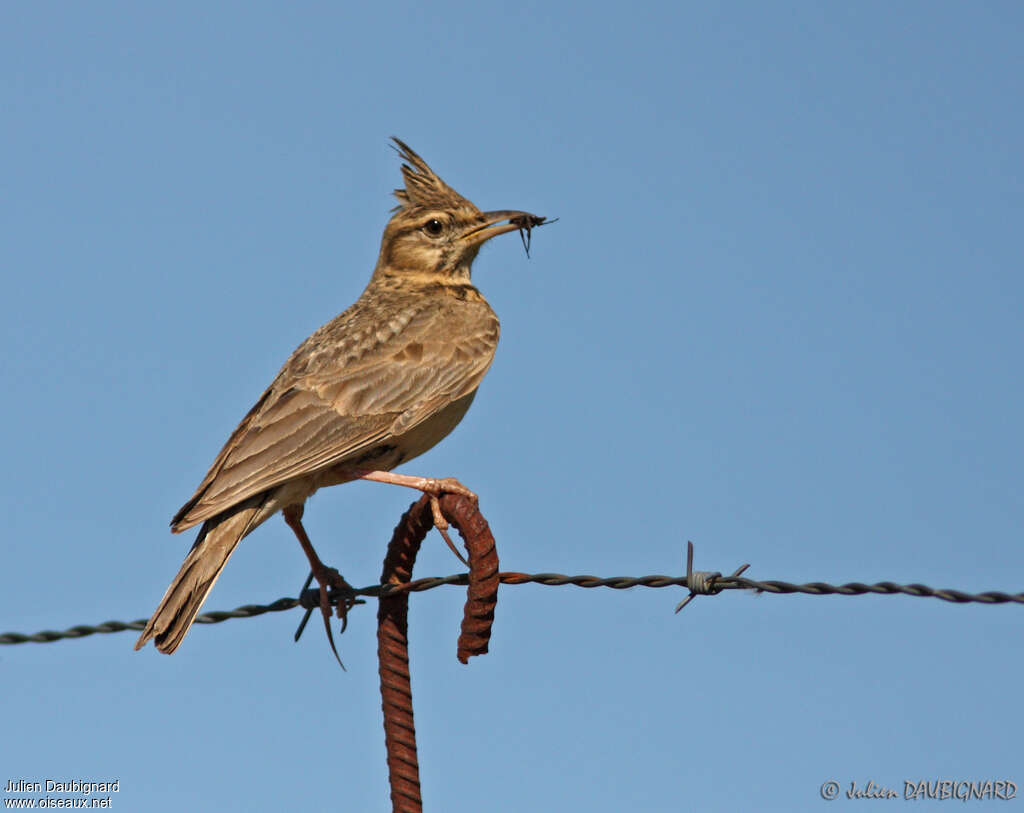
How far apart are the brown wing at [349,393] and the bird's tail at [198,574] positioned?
0.14m

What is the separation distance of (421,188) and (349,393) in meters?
2.44

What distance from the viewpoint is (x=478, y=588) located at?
5.58 m

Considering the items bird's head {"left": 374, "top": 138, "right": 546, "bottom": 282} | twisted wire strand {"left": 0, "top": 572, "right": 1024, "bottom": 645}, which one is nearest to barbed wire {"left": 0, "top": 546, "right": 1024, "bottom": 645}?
twisted wire strand {"left": 0, "top": 572, "right": 1024, "bottom": 645}

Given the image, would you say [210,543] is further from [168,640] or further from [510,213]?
[510,213]

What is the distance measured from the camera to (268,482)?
763 cm

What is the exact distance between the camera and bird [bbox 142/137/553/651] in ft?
24.4

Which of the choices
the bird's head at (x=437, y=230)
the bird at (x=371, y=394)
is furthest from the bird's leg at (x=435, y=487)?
the bird's head at (x=437, y=230)

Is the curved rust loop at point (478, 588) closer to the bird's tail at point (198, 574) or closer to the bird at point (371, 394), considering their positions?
the bird at point (371, 394)

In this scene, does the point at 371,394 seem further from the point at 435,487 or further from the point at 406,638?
the point at 406,638

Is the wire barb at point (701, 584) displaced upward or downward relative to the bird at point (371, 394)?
downward

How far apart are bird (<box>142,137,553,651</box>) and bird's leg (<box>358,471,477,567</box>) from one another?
12mm

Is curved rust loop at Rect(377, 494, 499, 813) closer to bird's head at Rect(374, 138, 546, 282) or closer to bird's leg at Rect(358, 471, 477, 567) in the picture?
bird's leg at Rect(358, 471, 477, 567)

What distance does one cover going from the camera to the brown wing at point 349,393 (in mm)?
7742

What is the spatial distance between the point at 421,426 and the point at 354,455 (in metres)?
0.55
